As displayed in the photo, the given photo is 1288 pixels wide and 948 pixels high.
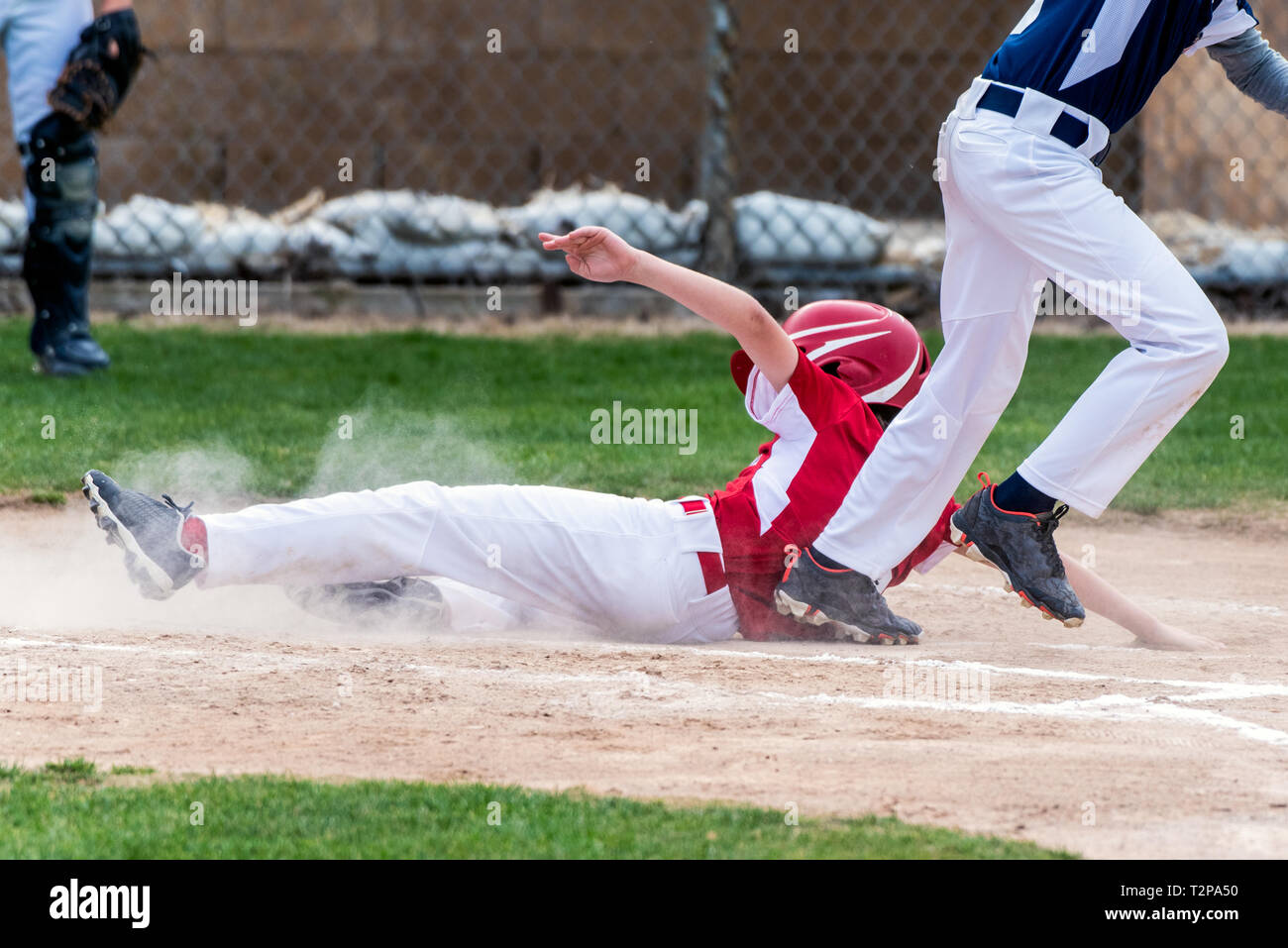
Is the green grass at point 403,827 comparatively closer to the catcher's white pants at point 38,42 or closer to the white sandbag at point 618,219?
the catcher's white pants at point 38,42

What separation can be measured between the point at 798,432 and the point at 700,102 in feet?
26.5

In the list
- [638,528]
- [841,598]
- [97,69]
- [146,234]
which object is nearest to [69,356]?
[97,69]

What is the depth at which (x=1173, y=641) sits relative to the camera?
14.4 feet

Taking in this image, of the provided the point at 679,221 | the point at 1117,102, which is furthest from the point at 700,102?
the point at 1117,102

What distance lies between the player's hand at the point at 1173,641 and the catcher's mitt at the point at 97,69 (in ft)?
18.2

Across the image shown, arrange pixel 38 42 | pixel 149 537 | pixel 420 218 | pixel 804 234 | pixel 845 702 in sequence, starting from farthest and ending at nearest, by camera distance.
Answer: pixel 420 218
pixel 804 234
pixel 38 42
pixel 149 537
pixel 845 702

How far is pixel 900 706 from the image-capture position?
3.67m

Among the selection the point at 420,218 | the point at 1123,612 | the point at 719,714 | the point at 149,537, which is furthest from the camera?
the point at 420,218

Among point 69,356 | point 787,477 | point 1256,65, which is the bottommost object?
point 69,356

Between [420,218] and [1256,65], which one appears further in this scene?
[420,218]

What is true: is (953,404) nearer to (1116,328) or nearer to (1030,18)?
(1116,328)

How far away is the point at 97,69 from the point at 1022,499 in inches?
215

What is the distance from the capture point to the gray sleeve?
4.32 metres

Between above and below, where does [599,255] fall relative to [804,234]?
above
